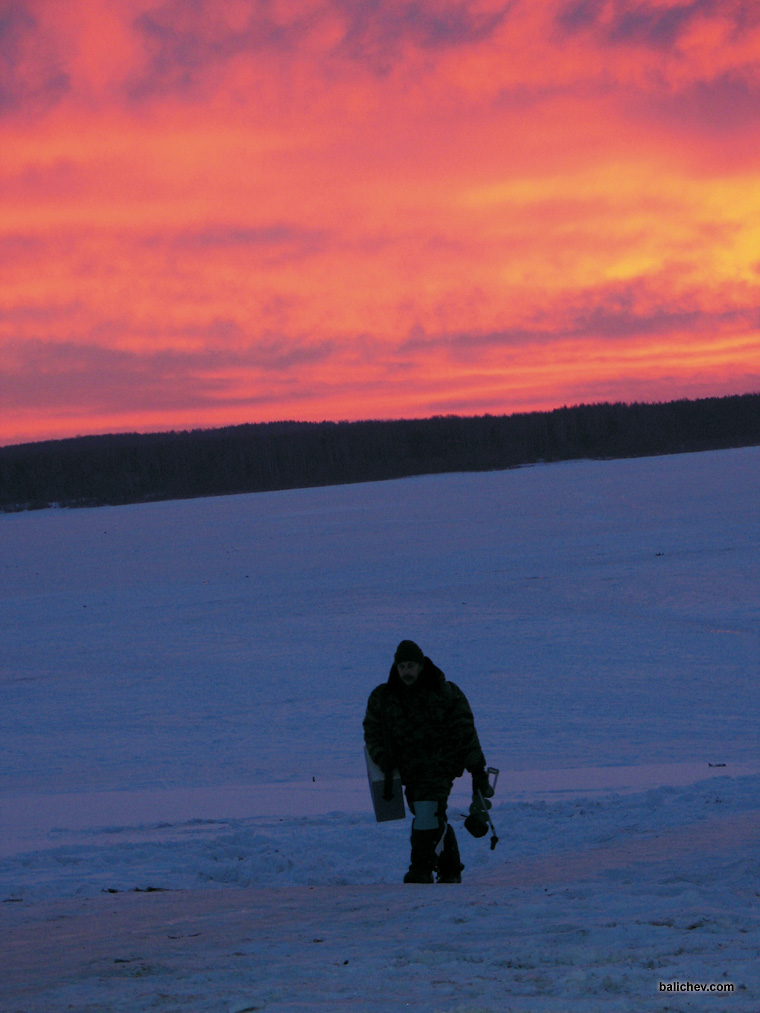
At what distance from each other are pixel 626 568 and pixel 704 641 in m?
6.10

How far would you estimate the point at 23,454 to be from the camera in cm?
13300

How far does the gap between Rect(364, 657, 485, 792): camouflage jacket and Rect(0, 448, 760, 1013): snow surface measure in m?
0.60

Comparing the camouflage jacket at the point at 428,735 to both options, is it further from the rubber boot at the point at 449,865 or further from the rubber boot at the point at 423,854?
the rubber boot at the point at 449,865

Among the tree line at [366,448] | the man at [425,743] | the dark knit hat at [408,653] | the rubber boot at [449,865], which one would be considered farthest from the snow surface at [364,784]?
the tree line at [366,448]

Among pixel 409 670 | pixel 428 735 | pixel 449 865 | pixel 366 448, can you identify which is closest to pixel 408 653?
pixel 409 670

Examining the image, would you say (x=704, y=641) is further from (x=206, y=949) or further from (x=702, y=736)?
(x=206, y=949)

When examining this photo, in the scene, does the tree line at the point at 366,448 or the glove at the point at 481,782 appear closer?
the glove at the point at 481,782

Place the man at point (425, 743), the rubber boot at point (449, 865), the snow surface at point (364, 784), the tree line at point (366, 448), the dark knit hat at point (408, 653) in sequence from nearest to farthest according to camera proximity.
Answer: the snow surface at point (364, 784), the dark knit hat at point (408, 653), the man at point (425, 743), the rubber boot at point (449, 865), the tree line at point (366, 448)

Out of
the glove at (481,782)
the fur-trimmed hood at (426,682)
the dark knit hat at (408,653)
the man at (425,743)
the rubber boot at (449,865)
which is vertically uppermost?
the dark knit hat at (408,653)

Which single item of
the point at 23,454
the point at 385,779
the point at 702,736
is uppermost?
the point at 23,454

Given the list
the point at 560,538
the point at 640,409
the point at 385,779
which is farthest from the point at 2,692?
the point at 640,409

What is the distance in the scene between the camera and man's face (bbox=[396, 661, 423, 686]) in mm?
5336

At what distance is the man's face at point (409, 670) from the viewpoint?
5336 mm

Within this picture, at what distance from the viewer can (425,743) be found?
5438 mm
